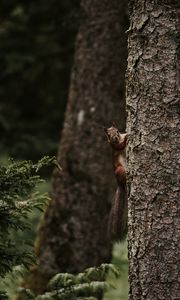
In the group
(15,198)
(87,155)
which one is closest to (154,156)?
(15,198)

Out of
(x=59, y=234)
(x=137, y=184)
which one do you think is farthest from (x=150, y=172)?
(x=59, y=234)

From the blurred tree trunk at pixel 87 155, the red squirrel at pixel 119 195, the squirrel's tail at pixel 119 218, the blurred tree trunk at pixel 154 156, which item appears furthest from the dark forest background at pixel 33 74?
the blurred tree trunk at pixel 154 156

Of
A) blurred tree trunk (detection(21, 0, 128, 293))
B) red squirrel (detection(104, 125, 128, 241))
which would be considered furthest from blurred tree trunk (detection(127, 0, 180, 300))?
blurred tree trunk (detection(21, 0, 128, 293))

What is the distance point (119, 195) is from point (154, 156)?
885 mm

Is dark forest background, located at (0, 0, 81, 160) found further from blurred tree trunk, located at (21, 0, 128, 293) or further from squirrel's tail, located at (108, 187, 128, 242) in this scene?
squirrel's tail, located at (108, 187, 128, 242)

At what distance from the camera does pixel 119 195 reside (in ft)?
14.1

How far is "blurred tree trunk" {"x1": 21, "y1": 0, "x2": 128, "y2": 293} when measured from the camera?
583 cm

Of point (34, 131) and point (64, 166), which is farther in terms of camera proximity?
point (34, 131)

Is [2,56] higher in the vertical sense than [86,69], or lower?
higher

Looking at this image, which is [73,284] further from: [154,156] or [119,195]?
[154,156]

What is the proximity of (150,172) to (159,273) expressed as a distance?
1.63ft

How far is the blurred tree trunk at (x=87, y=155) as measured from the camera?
5832mm

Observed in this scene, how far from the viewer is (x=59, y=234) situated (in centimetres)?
588

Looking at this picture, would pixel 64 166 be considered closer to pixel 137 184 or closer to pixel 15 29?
pixel 137 184
